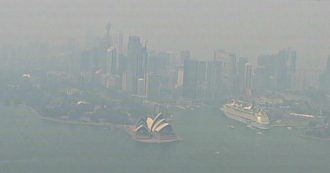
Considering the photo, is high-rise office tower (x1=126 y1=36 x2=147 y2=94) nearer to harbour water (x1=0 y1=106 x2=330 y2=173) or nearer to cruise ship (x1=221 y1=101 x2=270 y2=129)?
cruise ship (x1=221 y1=101 x2=270 y2=129)

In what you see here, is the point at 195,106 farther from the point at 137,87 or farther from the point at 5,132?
the point at 5,132

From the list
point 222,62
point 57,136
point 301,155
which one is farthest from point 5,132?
point 222,62

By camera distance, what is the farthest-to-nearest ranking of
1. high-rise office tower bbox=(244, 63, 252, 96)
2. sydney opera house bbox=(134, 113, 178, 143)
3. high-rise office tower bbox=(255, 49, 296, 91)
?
high-rise office tower bbox=(255, 49, 296, 91) < high-rise office tower bbox=(244, 63, 252, 96) < sydney opera house bbox=(134, 113, 178, 143)

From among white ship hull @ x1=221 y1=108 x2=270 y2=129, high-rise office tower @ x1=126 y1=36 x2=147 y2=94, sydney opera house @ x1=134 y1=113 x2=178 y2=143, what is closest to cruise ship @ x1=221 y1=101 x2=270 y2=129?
white ship hull @ x1=221 y1=108 x2=270 y2=129

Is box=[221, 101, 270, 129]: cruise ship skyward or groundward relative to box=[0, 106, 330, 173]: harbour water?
skyward

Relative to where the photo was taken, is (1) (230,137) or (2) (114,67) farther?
(2) (114,67)
